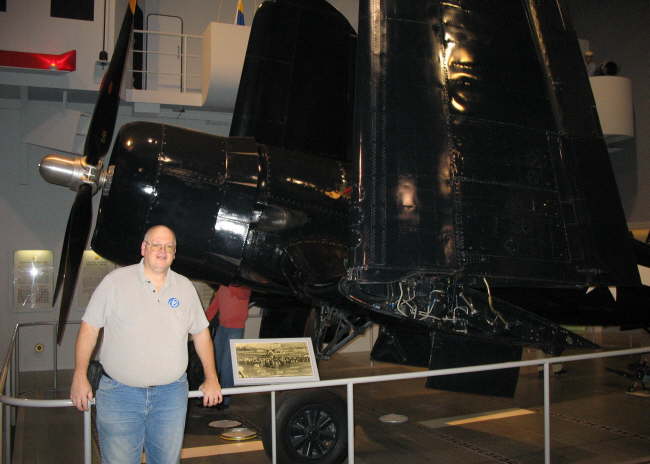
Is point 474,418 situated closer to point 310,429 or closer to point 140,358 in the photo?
point 310,429

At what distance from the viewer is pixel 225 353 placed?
17.8 ft

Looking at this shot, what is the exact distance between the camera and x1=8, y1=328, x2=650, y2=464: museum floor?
4527mm

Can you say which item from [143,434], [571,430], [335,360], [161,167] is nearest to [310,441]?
[143,434]

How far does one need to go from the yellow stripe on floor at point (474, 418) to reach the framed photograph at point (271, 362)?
229 cm

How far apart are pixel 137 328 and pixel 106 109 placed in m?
2.49

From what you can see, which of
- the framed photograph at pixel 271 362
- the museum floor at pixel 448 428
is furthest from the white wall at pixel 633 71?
the framed photograph at pixel 271 362

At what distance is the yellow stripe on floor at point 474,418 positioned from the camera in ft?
18.1

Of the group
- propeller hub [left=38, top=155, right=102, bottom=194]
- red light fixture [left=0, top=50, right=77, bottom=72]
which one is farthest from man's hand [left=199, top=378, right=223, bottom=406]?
red light fixture [left=0, top=50, right=77, bottom=72]

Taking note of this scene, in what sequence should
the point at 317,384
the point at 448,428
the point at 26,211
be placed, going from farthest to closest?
the point at 26,211
the point at 448,428
the point at 317,384

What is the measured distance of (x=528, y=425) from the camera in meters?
5.45

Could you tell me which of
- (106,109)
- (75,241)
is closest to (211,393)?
(75,241)

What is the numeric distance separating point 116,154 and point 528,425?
450 centimetres

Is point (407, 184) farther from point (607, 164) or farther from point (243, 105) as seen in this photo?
point (243, 105)

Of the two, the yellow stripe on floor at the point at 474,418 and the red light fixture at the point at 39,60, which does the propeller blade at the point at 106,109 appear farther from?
the red light fixture at the point at 39,60
